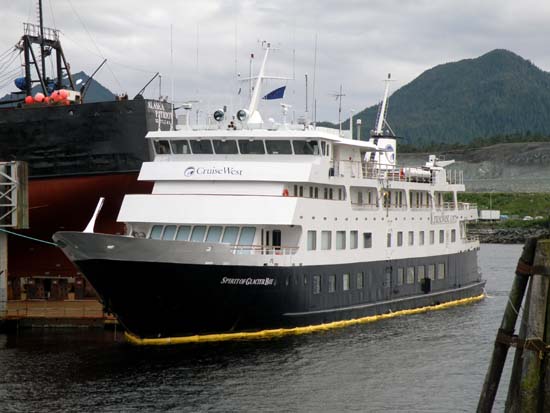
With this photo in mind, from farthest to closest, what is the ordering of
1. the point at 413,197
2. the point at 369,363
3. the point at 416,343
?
the point at 413,197 < the point at 416,343 < the point at 369,363

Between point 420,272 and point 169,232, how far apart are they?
1354 centimetres

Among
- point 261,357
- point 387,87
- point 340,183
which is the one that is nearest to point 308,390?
point 261,357

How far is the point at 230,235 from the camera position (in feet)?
102

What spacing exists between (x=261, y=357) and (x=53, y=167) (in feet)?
48.3

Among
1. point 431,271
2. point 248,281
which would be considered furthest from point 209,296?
point 431,271

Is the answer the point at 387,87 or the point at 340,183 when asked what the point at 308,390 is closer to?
the point at 340,183

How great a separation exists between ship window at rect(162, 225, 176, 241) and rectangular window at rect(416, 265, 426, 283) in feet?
42.7

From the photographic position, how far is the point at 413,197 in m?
41.8

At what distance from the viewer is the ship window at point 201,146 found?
34.1m

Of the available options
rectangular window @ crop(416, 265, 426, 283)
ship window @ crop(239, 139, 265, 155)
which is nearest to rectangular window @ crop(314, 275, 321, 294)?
ship window @ crop(239, 139, 265, 155)

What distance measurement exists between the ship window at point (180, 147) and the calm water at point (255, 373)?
23.1 feet

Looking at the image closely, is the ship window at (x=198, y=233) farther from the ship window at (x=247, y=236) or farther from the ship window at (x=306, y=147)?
the ship window at (x=306, y=147)

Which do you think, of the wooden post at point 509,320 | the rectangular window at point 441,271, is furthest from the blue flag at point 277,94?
the wooden post at point 509,320

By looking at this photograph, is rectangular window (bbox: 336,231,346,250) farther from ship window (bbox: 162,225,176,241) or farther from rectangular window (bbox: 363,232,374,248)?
ship window (bbox: 162,225,176,241)
